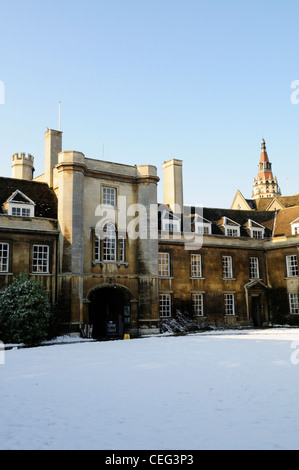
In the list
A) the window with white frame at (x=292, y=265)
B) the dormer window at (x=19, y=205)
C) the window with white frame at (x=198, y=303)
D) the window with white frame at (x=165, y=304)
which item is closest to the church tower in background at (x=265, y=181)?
the window with white frame at (x=292, y=265)

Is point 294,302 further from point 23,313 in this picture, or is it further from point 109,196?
point 23,313

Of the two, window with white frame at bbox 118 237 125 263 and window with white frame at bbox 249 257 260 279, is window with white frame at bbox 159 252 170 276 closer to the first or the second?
window with white frame at bbox 118 237 125 263

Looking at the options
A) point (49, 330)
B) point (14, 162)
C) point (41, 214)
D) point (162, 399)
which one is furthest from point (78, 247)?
point (162, 399)

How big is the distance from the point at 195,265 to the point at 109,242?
7.99m

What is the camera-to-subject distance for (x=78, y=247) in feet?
89.7

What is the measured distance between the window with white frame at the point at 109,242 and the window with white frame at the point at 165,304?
16.7ft

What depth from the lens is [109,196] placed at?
98.6ft

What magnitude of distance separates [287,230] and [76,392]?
101ft

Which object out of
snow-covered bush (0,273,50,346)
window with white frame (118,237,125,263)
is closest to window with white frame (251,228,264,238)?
window with white frame (118,237,125,263)

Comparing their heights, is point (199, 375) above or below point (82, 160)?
below

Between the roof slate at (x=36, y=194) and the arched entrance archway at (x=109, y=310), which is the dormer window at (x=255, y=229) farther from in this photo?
the roof slate at (x=36, y=194)

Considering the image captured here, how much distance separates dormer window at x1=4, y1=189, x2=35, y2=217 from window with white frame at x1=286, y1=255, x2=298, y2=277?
20841 mm

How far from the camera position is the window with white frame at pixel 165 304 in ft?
104
